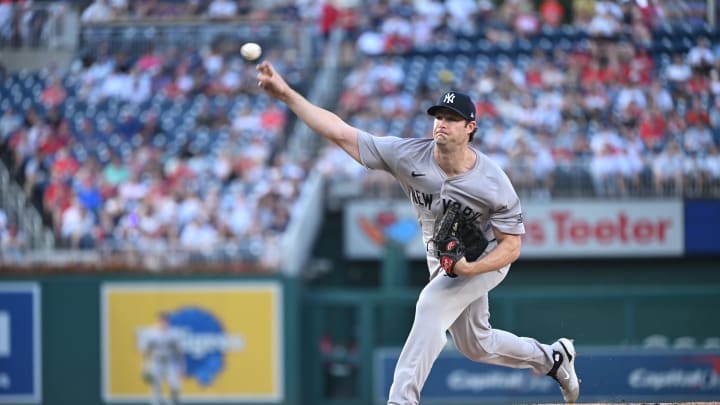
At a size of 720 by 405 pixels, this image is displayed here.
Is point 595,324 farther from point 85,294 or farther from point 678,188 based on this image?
point 85,294

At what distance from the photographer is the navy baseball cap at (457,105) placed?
604 cm

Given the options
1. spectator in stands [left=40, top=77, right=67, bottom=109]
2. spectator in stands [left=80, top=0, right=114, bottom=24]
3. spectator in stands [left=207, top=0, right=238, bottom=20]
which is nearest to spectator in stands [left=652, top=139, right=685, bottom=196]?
spectator in stands [left=207, top=0, right=238, bottom=20]

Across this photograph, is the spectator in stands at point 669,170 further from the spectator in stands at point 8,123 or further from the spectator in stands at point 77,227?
the spectator in stands at point 8,123

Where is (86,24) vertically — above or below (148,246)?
above

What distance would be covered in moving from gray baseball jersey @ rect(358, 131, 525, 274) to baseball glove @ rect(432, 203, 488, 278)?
5 cm

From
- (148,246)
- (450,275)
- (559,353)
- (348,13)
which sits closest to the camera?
(450,275)

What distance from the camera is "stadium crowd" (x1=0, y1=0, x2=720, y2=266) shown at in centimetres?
1598

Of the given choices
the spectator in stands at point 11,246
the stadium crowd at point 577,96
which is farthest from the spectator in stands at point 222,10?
the spectator in stands at point 11,246

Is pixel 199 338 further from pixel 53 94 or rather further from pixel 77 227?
pixel 53 94

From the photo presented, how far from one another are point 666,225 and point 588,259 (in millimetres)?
1209

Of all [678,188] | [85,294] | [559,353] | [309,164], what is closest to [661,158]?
[678,188]

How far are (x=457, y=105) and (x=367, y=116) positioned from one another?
10.9m

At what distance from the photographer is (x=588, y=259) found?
1692cm

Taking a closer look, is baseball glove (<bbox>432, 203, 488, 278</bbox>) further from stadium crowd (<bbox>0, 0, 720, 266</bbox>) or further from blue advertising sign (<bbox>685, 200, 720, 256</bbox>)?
blue advertising sign (<bbox>685, 200, 720, 256</bbox>)
